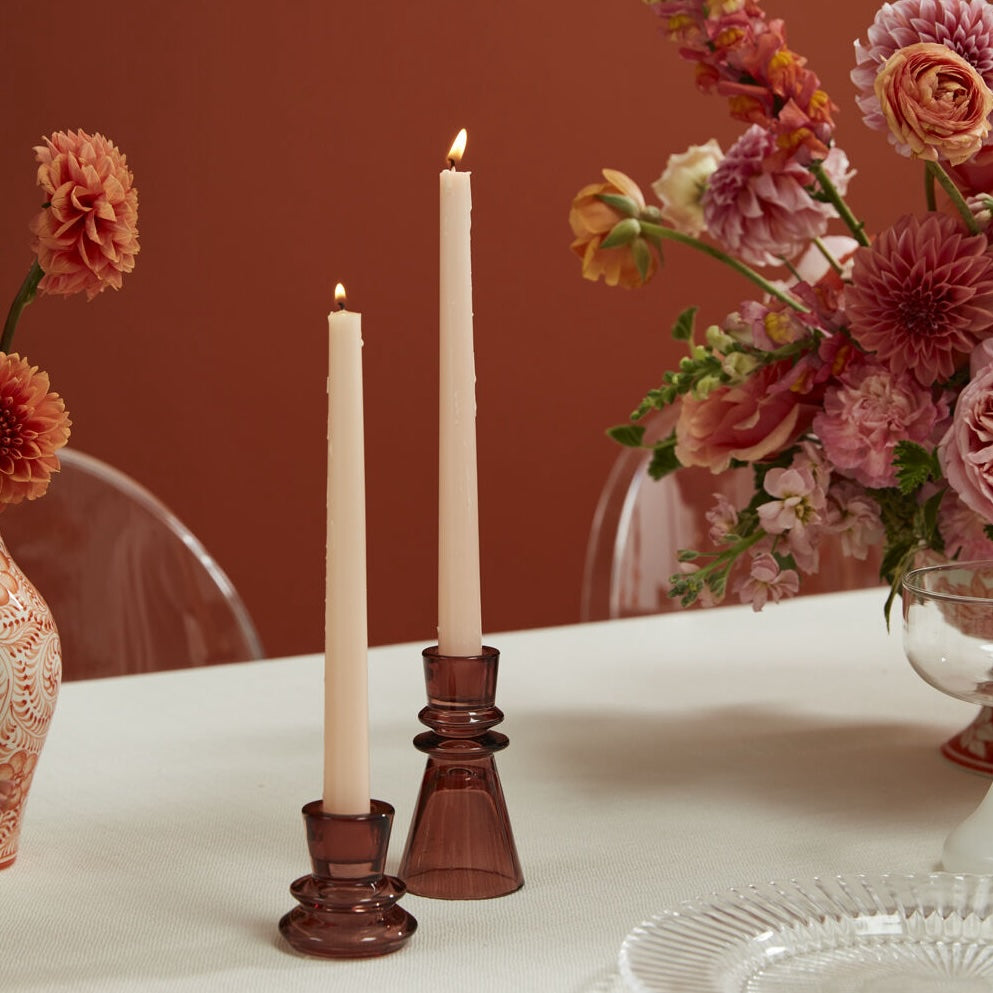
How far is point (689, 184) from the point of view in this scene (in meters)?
0.86

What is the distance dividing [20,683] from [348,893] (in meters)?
0.18

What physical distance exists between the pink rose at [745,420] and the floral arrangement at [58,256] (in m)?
0.31

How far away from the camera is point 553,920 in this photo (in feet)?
2.00

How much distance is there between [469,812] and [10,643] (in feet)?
0.69

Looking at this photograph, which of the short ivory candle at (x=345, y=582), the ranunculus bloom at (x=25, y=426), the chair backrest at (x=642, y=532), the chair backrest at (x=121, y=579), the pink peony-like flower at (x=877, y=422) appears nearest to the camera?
the short ivory candle at (x=345, y=582)

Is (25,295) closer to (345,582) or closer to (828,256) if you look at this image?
(345,582)

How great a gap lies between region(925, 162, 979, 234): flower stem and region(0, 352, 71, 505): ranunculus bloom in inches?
16.5

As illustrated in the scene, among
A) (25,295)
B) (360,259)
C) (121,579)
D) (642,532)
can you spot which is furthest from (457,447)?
(360,259)

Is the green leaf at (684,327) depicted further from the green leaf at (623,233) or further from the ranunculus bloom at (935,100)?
the ranunculus bloom at (935,100)

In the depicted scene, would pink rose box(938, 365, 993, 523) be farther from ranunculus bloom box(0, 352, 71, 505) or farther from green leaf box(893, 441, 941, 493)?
ranunculus bloom box(0, 352, 71, 505)

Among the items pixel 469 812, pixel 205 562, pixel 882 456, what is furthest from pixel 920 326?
pixel 205 562

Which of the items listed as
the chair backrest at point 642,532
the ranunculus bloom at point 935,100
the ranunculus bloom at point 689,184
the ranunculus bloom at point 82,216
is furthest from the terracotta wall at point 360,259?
the ranunculus bloom at point 935,100

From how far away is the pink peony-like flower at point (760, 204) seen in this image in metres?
0.79

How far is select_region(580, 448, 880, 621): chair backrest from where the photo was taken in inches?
54.6
